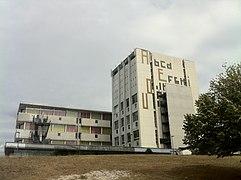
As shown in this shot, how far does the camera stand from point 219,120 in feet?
68.6

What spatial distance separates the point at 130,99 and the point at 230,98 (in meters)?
49.2

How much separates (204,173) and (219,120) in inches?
225

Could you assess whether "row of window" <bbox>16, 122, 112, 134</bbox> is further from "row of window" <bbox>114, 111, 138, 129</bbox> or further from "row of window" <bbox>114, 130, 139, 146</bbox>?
"row of window" <bbox>114, 130, 139, 146</bbox>

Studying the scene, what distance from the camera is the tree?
20.0 meters

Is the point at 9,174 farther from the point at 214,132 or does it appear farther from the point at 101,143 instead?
the point at 101,143

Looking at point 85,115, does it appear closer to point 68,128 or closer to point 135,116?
point 68,128

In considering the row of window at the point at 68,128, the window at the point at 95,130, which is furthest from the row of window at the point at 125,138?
the row of window at the point at 68,128

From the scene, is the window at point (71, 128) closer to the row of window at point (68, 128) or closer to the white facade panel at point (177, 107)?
the row of window at point (68, 128)

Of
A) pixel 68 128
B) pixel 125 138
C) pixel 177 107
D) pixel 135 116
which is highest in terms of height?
pixel 177 107

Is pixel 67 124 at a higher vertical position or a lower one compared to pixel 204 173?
higher

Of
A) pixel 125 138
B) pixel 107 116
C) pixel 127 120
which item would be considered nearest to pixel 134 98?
pixel 127 120

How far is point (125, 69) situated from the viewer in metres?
74.8

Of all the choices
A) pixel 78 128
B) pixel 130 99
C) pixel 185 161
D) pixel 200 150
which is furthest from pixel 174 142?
pixel 200 150

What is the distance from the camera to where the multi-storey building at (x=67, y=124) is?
73.9 m
